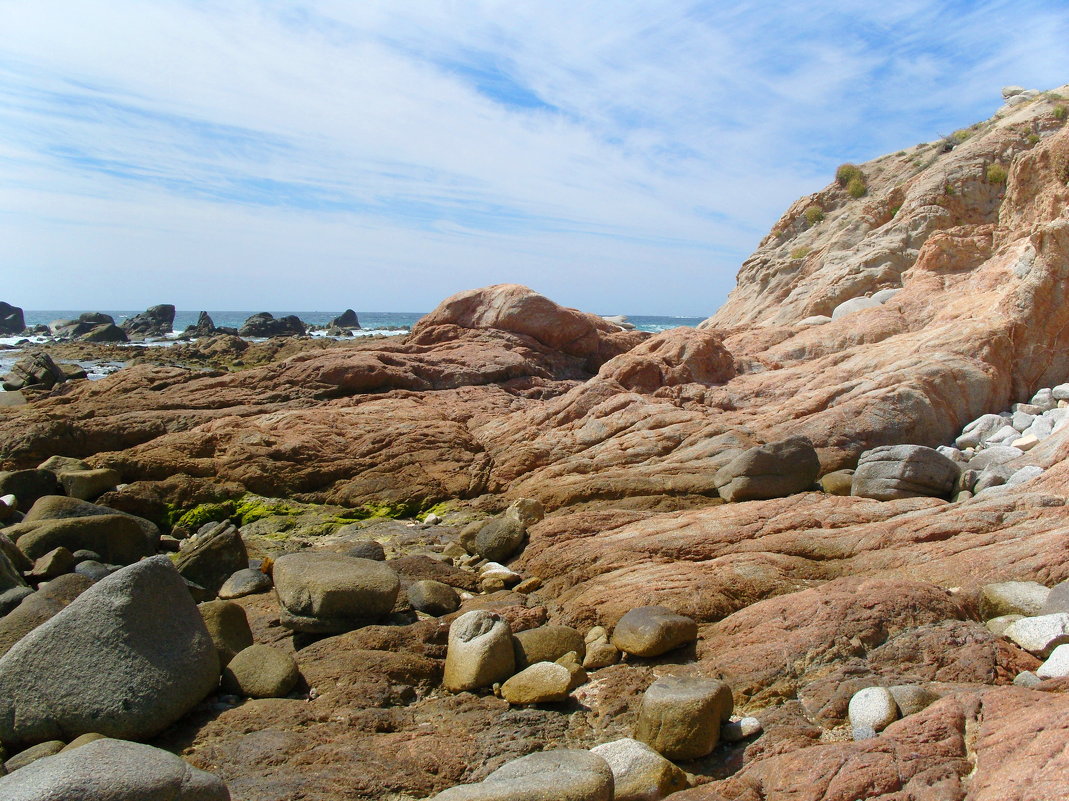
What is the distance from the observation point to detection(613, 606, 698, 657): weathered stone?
6395mm

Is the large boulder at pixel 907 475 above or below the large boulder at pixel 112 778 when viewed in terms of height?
above

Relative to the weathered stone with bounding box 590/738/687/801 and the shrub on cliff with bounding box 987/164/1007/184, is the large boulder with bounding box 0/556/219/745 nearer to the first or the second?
the weathered stone with bounding box 590/738/687/801

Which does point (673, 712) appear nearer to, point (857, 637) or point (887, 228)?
point (857, 637)

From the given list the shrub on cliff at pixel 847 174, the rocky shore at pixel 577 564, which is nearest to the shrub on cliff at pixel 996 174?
the rocky shore at pixel 577 564

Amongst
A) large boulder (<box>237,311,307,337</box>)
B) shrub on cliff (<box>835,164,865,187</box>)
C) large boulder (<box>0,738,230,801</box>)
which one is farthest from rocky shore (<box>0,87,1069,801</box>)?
large boulder (<box>237,311,307,337</box>)

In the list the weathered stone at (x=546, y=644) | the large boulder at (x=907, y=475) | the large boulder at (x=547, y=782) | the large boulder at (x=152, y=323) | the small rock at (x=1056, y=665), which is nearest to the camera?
the large boulder at (x=547, y=782)

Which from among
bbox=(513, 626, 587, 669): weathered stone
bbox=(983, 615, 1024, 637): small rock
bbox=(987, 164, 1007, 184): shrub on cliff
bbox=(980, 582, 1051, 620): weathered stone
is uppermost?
bbox=(987, 164, 1007, 184): shrub on cliff

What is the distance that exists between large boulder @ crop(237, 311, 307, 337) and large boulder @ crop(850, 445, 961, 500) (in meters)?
56.5

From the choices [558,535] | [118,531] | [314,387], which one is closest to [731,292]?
[314,387]

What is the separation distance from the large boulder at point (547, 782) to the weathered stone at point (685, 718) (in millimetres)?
672

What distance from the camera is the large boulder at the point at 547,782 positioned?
4.28 m

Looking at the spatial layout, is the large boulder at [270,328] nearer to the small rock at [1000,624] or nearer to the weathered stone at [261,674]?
the weathered stone at [261,674]

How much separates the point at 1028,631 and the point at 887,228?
1750 cm

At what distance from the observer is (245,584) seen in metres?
9.06
